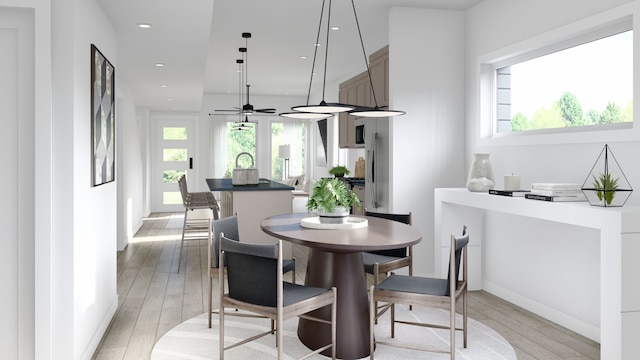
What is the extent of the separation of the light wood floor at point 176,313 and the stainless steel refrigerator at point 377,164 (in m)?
1.14

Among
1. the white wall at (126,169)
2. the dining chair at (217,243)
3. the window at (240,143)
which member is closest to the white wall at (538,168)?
the dining chair at (217,243)

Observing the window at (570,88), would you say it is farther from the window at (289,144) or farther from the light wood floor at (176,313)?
the window at (289,144)

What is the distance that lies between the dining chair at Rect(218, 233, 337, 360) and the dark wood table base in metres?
0.24

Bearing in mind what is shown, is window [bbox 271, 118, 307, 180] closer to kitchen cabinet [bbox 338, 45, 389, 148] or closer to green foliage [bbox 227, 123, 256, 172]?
green foliage [bbox 227, 123, 256, 172]

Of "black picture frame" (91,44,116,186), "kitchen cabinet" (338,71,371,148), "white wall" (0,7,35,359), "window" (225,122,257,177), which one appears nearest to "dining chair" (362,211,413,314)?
"black picture frame" (91,44,116,186)

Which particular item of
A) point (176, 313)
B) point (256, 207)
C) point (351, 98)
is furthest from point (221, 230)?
point (351, 98)

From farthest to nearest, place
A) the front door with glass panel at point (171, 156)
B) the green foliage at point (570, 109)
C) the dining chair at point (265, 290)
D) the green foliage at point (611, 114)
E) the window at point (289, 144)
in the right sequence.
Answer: the window at point (289, 144) → the front door with glass panel at point (171, 156) → the green foliage at point (570, 109) → the green foliage at point (611, 114) → the dining chair at point (265, 290)

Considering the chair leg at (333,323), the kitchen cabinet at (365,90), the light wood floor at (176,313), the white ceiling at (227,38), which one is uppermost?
the white ceiling at (227,38)

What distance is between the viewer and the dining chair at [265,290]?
8.22ft

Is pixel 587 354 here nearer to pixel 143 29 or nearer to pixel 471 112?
pixel 471 112

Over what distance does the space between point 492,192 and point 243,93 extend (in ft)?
26.1

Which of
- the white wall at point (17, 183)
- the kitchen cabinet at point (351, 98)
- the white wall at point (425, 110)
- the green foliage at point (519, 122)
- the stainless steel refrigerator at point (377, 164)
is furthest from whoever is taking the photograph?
the kitchen cabinet at point (351, 98)

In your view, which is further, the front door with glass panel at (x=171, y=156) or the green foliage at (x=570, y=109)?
the front door with glass panel at (x=171, y=156)

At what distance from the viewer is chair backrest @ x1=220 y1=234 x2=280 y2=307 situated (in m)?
2.52
